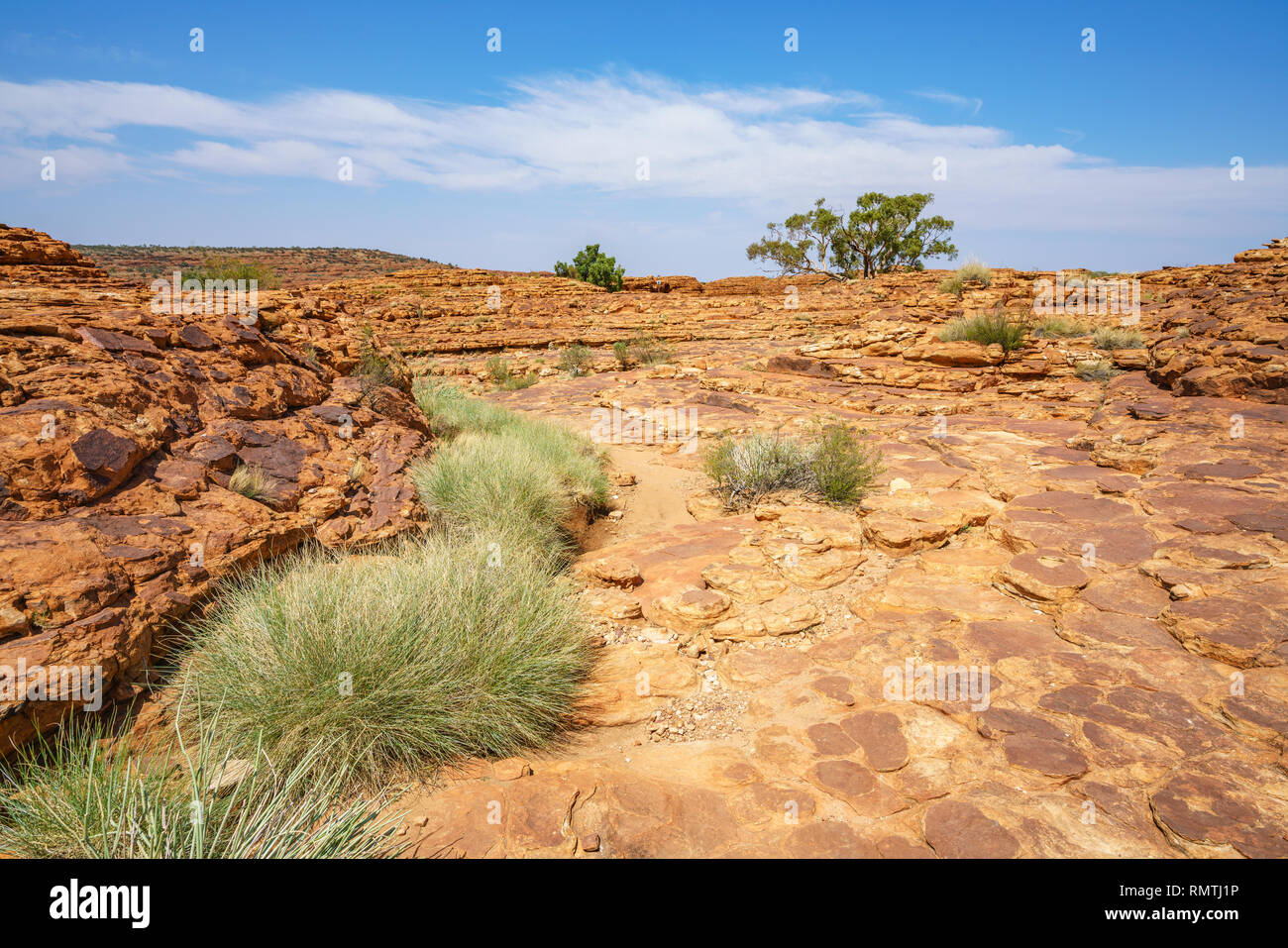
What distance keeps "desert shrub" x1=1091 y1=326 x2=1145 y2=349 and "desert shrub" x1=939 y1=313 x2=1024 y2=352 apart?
4.47 feet

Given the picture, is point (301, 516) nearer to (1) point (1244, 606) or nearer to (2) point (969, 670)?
(2) point (969, 670)

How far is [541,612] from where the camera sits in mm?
3260

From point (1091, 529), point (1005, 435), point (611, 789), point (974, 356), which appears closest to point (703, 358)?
point (974, 356)

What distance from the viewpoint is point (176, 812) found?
5.65ft

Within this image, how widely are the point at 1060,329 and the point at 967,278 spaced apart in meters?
5.07

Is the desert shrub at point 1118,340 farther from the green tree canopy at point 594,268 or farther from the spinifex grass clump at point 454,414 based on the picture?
the green tree canopy at point 594,268

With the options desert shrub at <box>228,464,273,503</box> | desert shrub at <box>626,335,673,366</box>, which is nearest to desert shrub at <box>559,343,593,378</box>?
desert shrub at <box>626,335,673,366</box>

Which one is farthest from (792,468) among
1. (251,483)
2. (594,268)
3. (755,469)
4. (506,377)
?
(594,268)

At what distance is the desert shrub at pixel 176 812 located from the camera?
1646 millimetres

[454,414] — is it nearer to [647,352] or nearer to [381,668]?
[381,668]

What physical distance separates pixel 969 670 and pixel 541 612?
2.11 meters

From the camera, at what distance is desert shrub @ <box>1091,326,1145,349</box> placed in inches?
433

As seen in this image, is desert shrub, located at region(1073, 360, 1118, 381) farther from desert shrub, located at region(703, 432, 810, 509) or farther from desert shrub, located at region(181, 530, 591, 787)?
desert shrub, located at region(181, 530, 591, 787)

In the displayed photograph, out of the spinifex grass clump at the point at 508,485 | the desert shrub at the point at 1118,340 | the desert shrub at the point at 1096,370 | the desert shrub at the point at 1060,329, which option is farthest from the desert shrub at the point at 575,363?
the desert shrub at the point at 1118,340
